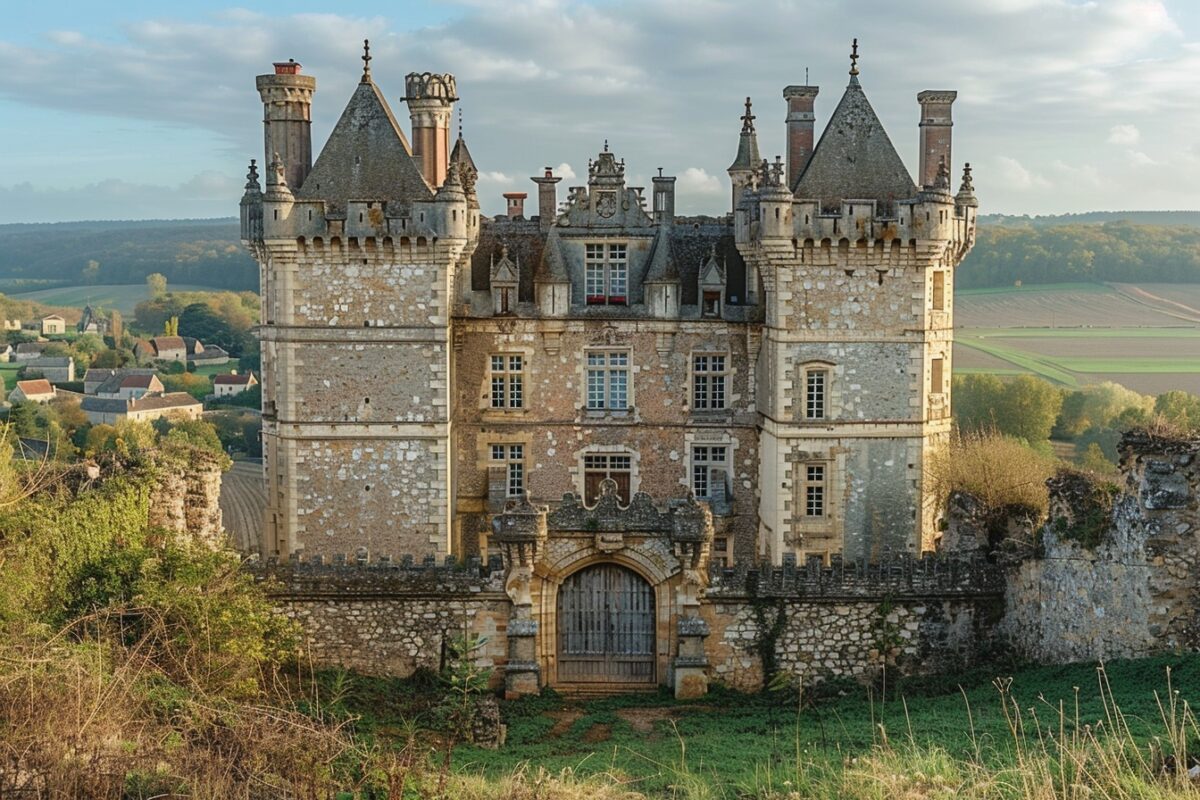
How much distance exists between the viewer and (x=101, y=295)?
18288cm

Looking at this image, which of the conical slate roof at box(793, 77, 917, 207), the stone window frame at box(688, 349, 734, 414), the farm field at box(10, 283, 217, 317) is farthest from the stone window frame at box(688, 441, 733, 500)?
the farm field at box(10, 283, 217, 317)

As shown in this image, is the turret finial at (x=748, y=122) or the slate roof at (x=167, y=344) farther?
the slate roof at (x=167, y=344)

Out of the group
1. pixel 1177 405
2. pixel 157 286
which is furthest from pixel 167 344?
pixel 1177 405

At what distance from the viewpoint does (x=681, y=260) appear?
34406mm

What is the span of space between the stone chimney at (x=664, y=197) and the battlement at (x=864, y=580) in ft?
40.1

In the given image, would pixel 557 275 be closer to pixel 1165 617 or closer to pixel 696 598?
pixel 696 598

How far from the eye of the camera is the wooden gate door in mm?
25391

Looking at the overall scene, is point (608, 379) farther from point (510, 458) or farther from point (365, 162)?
point (365, 162)

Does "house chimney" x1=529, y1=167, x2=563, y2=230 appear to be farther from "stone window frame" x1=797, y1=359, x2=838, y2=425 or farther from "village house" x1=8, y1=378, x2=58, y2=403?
"village house" x1=8, y1=378, x2=58, y2=403

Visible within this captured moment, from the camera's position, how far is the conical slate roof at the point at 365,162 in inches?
1233

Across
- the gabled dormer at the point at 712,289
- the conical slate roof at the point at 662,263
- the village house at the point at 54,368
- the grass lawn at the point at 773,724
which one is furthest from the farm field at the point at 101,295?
the grass lawn at the point at 773,724

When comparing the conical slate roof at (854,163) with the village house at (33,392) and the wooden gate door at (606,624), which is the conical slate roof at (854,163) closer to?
the wooden gate door at (606,624)

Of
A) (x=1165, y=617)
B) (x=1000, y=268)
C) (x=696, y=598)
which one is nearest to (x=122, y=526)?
(x=696, y=598)

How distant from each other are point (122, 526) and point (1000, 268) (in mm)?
77155
